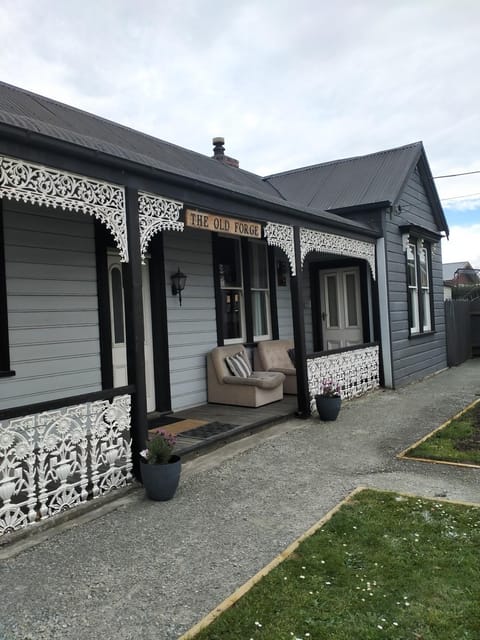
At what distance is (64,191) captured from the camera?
3.77m

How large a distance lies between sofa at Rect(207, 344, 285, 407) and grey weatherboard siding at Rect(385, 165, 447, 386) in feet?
9.75

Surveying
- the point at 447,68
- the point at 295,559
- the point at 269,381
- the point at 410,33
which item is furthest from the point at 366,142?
the point at 295,559

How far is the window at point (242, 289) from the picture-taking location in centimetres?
788

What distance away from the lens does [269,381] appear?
23.3 ft

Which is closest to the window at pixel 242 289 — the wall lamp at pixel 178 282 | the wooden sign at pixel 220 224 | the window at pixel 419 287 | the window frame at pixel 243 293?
the window frame at pixel 243 293

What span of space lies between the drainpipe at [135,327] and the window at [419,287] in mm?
7276

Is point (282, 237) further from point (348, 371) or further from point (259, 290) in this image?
point (348, 371)

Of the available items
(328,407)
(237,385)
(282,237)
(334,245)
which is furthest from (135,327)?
(334,245)

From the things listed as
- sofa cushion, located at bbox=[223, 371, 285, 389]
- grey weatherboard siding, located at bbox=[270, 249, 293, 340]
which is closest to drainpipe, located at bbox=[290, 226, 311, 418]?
sofa cushion, located at bbox=[223, 371, 285, 389]

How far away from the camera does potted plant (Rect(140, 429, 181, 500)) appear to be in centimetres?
392

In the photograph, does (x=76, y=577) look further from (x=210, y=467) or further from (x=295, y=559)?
(x=210, y=467)

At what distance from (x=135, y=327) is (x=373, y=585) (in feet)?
8.59

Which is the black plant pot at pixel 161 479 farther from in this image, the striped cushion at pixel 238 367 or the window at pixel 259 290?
the window at pixel 259 290

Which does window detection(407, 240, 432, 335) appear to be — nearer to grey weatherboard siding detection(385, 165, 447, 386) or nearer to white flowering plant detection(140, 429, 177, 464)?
grey weatherboard siding detection(385, 165, 447, 386)
